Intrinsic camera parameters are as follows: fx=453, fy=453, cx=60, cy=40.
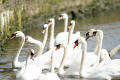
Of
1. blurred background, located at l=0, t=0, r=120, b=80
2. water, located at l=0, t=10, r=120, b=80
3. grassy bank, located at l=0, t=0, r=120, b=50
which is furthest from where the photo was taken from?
grassy bank, located at l=0, t=0, r=120, b=50

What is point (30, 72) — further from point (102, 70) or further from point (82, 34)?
point (82, 34)

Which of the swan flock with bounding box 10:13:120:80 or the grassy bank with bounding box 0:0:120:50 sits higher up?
the grassy bank with bounding box 0:0:120:50

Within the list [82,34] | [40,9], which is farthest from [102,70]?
[40,9]

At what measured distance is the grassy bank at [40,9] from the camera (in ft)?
73.5

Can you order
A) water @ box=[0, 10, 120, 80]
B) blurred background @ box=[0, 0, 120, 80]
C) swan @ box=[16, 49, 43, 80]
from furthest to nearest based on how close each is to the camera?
blurred background @ box=[0, 0, 120, 80]
water @ box=[0, 10, 120, 80]
swan @ box=[16, 49, 43, 80]

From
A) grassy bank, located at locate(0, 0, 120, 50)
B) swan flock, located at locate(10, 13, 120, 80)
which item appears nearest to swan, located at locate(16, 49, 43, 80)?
swan flock, located at locate(10, 13, 120, 80)

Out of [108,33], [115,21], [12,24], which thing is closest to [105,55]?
[108,33]

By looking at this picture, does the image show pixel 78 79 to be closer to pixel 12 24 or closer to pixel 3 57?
pixel 3 57

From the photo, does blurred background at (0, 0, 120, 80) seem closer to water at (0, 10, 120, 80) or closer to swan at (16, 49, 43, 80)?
water at (0, 10, 120, 80)

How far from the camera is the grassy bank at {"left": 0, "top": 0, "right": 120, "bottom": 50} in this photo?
22403 millimetres

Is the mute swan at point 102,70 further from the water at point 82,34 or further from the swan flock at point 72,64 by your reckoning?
the water at point 82,34

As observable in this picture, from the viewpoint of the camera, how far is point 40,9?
29.1 metres

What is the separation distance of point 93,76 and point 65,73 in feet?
3.39

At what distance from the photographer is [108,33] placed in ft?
72.6
